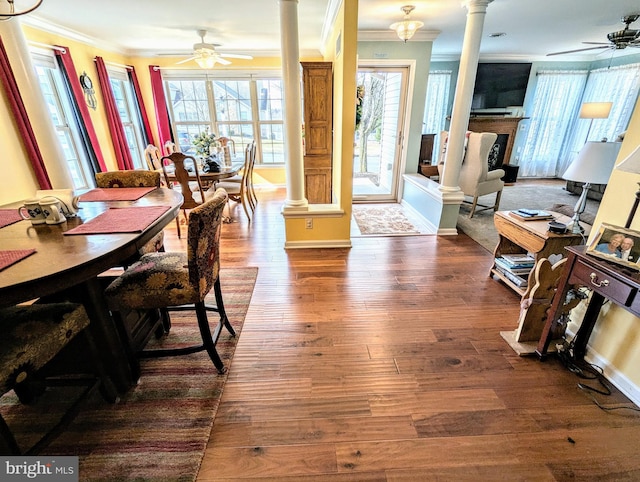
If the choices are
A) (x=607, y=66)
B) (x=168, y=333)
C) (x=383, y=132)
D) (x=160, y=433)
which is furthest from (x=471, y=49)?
(x=607, y=66)

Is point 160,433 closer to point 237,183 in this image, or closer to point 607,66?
point 237,183

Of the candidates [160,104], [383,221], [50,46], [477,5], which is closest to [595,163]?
[477,5]

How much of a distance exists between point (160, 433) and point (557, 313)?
7.22 ft

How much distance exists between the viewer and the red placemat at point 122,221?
1.38 meters

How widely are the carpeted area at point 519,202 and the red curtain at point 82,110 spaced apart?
5198 mm

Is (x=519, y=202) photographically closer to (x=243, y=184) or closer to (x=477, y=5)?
(x=477, y=5)

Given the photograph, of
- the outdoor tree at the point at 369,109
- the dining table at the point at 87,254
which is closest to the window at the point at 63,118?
the dining table at the point at 87,254

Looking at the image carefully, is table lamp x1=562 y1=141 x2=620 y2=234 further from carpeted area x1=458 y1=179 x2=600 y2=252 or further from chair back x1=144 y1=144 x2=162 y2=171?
chair back x1=144 y1=144 x2=162 y2=171

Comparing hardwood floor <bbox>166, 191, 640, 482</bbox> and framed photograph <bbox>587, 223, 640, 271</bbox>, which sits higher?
framed photograph <bbox>587, 223, 640, 271</bbox>

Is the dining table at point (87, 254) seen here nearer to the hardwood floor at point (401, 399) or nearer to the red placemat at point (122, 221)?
the red placemat at point (122, 221)

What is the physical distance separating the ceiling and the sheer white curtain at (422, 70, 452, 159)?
986 millimetres

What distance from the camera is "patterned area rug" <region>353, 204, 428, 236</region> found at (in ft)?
12.3

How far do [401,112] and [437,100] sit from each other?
2134mm

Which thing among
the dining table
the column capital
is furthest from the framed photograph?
the column capital
